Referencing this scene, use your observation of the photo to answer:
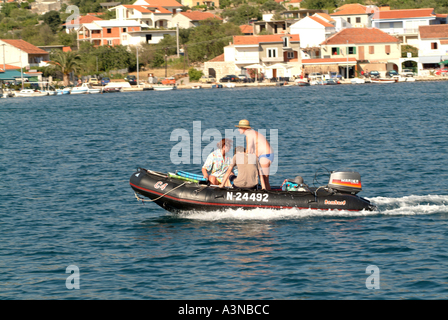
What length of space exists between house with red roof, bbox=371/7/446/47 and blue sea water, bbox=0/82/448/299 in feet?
223

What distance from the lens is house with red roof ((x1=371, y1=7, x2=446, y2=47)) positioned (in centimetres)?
9675

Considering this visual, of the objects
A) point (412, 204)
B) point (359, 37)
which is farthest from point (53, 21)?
point (412, 204)

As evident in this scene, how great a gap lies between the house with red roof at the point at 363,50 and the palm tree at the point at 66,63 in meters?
35.5

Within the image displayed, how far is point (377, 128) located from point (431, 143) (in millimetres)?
8070

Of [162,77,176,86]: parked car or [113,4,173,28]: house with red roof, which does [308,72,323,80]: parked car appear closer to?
[162,77,176,86]: parked car

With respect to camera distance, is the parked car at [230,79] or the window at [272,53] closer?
the parked car at [230,79]

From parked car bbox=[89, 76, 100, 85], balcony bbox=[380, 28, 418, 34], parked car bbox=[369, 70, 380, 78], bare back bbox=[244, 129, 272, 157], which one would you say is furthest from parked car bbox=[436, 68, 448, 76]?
bare back bbox=[244, 129, 272, 157]

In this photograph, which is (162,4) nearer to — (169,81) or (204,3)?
(204,3)

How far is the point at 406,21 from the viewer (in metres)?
98.6

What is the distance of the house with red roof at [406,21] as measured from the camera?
9675cm

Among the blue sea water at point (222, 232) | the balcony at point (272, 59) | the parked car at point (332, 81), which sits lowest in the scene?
the blue sea water at point (222, 232)

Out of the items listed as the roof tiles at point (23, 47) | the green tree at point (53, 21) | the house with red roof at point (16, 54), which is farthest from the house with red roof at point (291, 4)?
the house with red roof at point (16, 54)

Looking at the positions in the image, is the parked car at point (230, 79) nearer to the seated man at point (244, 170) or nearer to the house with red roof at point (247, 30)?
the house with red roof at point (247, 30)
